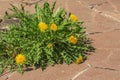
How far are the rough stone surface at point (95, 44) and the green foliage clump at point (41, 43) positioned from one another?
0.34ft

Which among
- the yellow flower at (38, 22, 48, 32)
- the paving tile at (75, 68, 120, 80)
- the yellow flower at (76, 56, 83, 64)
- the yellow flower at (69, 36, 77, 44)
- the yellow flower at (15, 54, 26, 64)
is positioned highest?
the yellow flower at (38, 22, 48, 32)

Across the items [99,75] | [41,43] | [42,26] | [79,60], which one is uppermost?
[42,26]

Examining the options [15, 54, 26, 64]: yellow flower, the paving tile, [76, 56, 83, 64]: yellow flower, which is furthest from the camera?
[76, 56, 83, 64]: yellow flower

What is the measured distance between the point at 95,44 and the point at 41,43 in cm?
90

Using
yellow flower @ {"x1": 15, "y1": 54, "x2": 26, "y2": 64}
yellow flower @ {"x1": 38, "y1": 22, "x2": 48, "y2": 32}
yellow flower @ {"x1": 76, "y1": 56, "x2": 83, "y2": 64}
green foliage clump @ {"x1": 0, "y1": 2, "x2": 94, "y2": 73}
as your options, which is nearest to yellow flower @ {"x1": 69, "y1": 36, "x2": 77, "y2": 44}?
green foliage clump @ {"x1": 0, "y1": 2, "x2": 94, "y2": 73}

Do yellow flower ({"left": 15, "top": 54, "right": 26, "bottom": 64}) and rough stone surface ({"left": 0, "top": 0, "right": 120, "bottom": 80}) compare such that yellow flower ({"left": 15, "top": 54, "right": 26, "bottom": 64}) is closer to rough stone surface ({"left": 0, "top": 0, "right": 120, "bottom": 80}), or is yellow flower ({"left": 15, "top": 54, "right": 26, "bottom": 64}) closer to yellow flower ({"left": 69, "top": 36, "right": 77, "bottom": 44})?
rough stone surface ({"left": 0, "top": 0, "right": 120, "bottom": 80})

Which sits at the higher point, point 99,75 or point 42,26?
point 42,26

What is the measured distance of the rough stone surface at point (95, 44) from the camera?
3914 mm

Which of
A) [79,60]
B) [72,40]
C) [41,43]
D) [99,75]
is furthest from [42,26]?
[99,75]

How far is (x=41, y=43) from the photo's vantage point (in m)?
4.02

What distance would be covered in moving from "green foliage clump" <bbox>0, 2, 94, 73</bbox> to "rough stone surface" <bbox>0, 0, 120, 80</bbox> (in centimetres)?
10

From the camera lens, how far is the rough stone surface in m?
3.91

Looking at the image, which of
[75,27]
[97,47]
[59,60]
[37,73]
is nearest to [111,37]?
[97,47]

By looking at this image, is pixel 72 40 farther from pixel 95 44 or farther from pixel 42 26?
pixel 95 44
